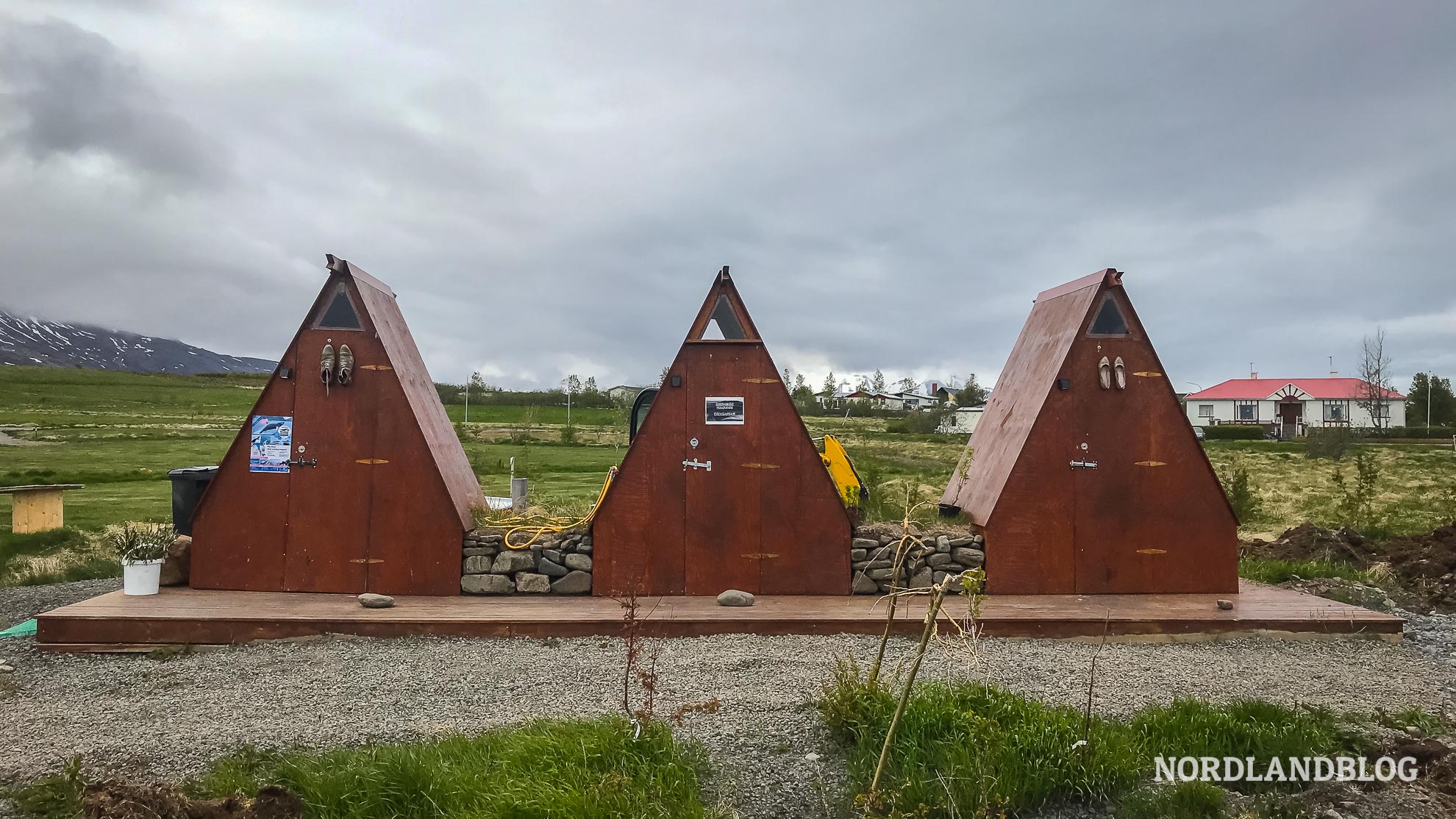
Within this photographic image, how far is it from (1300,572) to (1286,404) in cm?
6127

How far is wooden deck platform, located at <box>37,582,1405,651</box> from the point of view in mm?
6168

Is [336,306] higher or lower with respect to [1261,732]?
higher

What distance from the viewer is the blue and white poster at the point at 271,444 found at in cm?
733

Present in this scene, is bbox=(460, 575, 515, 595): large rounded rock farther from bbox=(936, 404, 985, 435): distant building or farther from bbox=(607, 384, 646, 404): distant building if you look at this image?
bbox=(936, 404, 985, 435): distant building

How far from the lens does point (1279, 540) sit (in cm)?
1088

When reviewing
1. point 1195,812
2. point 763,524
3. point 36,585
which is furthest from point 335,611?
point 1195,812

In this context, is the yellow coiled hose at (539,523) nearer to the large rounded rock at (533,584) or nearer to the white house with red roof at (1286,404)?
the large rounded rock at (533,584)

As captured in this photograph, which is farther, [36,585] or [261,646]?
[36,585]

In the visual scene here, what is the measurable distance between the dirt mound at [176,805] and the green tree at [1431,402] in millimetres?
61554

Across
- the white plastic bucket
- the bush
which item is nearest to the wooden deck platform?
the white plastic bucket

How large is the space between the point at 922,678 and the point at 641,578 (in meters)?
3.12

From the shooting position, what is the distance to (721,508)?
7.43 metres

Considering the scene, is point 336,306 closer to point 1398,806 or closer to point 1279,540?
point 1398,806

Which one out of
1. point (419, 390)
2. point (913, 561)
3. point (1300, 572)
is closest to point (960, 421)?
point (1300, 572)
